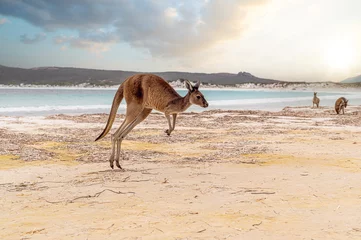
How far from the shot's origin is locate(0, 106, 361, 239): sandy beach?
3.90 m

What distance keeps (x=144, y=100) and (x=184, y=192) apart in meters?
2.40

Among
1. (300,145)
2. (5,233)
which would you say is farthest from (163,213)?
(300,145)

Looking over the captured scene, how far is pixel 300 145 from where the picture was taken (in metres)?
10.6

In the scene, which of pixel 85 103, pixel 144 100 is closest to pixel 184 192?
pixel 144 100

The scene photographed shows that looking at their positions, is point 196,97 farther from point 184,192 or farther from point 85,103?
point 85,103

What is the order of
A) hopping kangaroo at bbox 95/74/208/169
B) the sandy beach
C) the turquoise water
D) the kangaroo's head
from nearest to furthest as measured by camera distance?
1. the sandy beach
2. hopping kangaroo at bbox 95/74/208/169
3. the kangaroo's head
4. the turquoise water

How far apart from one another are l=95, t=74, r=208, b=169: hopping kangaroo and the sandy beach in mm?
776

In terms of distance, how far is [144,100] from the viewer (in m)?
7.22

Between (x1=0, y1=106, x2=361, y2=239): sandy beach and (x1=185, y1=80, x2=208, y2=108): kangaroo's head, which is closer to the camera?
(x1=0, y1=106, x2=361, y2=239): sandy beach

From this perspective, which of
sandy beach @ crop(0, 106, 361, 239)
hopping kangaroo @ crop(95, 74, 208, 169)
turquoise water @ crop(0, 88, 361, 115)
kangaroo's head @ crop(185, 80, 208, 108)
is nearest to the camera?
sandy beach @ crop(0, 106, 361, 239)

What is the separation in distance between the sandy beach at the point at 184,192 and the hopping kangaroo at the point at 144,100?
2.54ft

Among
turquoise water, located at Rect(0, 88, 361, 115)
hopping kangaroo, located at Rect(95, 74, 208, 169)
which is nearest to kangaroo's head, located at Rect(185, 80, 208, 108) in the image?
hopping kangaroo, located at Rect(95, 74, 208, 169)

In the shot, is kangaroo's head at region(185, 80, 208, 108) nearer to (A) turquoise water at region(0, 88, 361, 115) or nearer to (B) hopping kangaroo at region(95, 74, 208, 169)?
(B) hopping kangaroo at region(95, 74, 208, 169)

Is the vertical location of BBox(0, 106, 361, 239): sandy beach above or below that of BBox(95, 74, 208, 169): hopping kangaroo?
below
